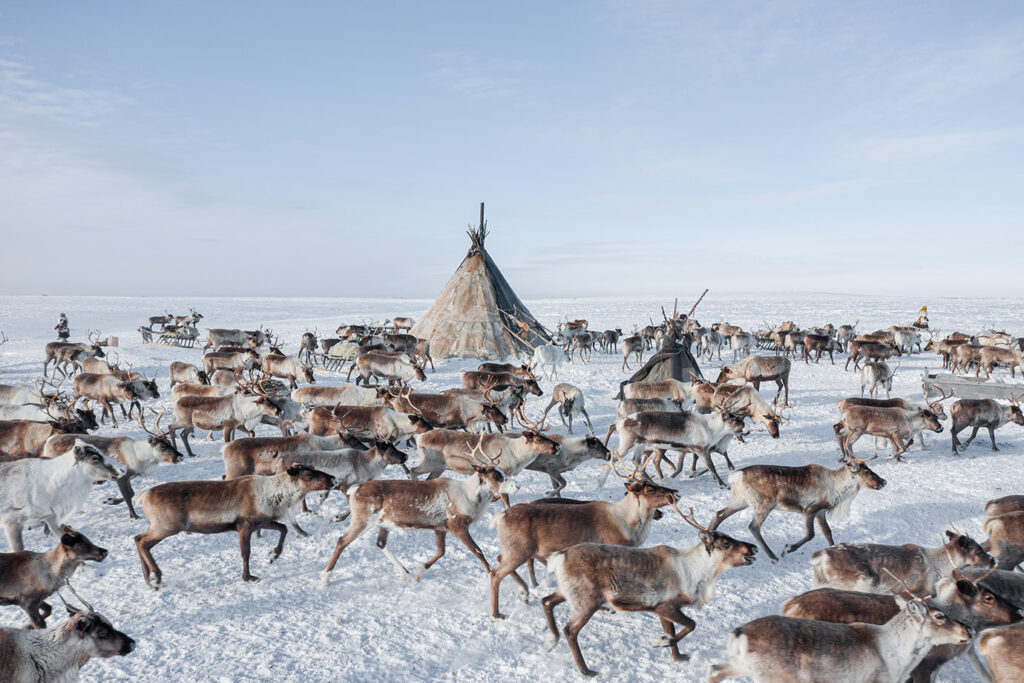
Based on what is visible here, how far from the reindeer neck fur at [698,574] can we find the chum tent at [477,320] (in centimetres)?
1791

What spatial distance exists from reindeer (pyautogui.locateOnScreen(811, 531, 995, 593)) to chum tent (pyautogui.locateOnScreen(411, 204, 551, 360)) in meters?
17.8

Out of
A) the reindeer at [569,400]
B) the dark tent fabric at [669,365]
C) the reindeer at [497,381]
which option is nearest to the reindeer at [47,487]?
the reindeer at [569,400]

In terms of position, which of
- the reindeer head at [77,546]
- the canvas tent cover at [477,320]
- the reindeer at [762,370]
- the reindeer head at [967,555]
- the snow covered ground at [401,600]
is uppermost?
the canvas tent cover at [477,320]

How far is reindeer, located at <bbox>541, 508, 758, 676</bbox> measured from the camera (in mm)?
4680

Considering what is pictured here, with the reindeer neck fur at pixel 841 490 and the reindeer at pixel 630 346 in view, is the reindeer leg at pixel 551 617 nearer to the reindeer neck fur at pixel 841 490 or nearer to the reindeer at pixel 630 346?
the reindeer neck fur at pixel 841 490

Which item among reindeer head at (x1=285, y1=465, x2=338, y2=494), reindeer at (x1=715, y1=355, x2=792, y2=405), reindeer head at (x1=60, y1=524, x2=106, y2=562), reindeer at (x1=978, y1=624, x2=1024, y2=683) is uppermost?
reindeer at (x1=715, y1=355, x2=792, y2=405)

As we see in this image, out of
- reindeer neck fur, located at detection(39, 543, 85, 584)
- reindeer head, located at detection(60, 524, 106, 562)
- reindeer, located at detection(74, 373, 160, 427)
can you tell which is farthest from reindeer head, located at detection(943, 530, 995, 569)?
reindeer, located at detection(74, 373, 160, 427)

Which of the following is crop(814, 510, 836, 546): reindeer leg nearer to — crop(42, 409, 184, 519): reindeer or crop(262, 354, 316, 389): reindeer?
crop(42, 409, 184, 519): reindeer

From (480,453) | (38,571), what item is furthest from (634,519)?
(38,571)

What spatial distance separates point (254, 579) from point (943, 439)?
43.3ft

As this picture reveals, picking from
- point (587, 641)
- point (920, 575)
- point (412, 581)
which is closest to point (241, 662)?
point (412, 581)

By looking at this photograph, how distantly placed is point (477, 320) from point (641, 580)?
19.5 m

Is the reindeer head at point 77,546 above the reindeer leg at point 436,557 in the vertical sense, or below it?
above

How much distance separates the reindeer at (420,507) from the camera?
6156 millimetres
